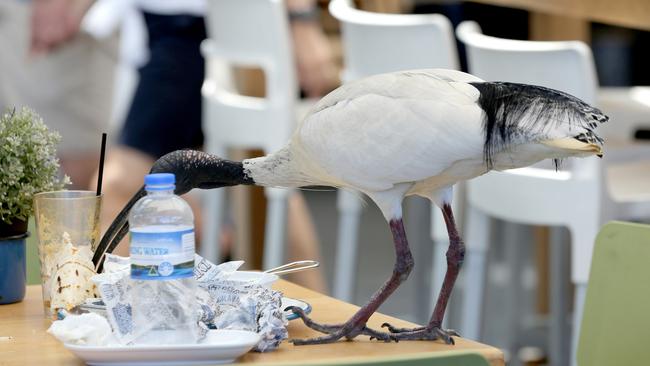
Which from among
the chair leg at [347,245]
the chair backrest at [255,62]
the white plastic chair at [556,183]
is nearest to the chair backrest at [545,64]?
the white plastic chair at [556,183]

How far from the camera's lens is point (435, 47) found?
9.64 feet

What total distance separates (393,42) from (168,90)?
3.46 feet

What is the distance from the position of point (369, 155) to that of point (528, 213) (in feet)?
4.25

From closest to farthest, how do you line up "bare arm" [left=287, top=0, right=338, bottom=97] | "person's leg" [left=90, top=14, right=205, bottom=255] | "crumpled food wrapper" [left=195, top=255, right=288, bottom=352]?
1. "crumpled food wrapper" [left=195, top=255, right=288, bottom=352]
2. "person's leg" [left=90, top=14, right=205, bottom=255]
3. "bare arm" [left=287, top=0, right=338, bottom=97]

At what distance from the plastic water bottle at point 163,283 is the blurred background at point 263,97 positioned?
136 centimetres

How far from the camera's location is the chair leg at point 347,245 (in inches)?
139

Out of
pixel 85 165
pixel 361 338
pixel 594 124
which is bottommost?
pixel 85 165

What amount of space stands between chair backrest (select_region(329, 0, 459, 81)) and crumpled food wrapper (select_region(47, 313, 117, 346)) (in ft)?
5.22

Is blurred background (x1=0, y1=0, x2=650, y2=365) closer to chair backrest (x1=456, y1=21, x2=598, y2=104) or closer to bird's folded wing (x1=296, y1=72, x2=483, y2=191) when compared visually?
chair backrest (x1=456, y1=21, x2=598, y2=104)

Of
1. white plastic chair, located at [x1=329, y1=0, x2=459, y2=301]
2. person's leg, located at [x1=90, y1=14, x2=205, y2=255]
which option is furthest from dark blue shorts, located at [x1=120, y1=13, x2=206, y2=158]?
→ white plastic chair, located at [x1=329, y1=0, x2=459, y2=301]

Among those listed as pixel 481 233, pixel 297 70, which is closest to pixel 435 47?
pixel 481 233

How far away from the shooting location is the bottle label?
1419mm

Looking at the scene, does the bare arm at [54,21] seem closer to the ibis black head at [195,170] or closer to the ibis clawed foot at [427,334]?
the ibis black head at [195,170]

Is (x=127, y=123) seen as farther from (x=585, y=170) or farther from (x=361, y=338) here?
(x=361, y=338)
